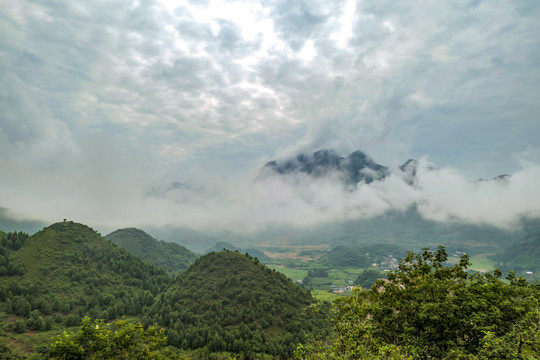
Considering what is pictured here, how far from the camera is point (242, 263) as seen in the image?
354 ft

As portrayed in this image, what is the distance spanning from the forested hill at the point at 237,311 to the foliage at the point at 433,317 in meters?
50.6

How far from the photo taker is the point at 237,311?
269ft

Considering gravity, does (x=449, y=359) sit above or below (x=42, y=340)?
above

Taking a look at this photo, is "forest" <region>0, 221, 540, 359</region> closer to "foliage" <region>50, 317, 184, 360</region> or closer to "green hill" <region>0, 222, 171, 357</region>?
"foliage" <region>50, 317, 184, 360</region>

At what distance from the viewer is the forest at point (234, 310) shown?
2309 centimetres

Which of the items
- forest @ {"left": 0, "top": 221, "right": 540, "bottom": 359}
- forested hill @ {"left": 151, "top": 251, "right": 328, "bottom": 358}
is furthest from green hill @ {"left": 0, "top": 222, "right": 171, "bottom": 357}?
forested hill @ {"left": 151, "top": 251, "right": 328, "bottom": 358}

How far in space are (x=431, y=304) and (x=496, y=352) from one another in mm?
5213

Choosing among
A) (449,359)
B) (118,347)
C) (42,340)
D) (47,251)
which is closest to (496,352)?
(449,359)

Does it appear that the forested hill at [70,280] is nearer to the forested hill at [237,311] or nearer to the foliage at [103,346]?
the forested hill at [237,311]

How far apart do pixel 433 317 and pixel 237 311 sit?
7104 cm

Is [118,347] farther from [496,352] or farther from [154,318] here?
[154,318]

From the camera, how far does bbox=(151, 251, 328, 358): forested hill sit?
70438mm

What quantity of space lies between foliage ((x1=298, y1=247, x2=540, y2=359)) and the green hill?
219ft

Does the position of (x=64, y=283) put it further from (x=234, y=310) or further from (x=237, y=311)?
(x=237, y=311)
